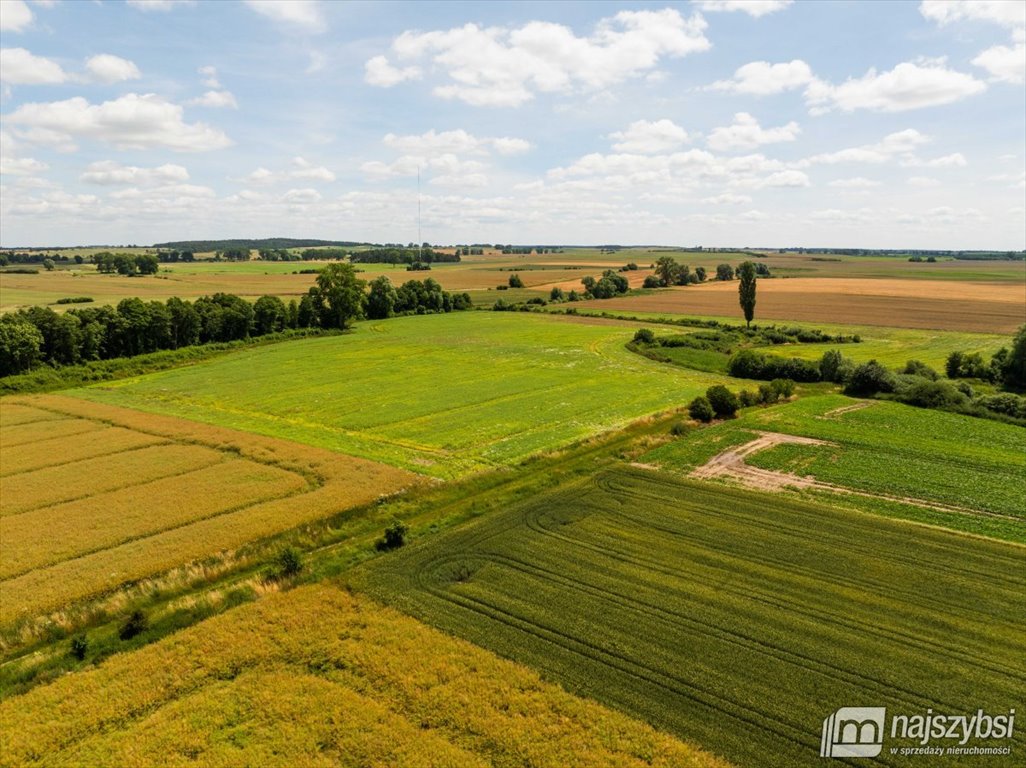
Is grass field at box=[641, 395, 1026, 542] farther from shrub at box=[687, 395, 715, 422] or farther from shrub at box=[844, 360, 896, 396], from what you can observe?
shrub at box=[844, 360, 896, 396]

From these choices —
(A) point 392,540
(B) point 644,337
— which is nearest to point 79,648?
(A) point 392,540

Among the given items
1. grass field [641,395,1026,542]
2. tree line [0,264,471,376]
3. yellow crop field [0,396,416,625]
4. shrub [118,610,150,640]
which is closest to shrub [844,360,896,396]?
grass field [641,395,1026,542]

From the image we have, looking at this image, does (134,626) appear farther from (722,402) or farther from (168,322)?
(168,322)

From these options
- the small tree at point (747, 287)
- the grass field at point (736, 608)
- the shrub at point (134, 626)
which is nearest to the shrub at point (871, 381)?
the grass field at point (736, 608)

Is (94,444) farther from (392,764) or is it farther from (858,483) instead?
(858,483)

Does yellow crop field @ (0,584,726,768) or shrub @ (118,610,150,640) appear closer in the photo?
yellow crop field @ (0,584,726,768)
